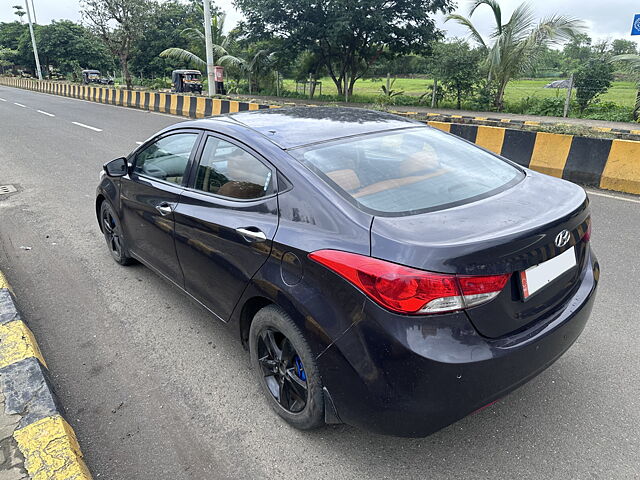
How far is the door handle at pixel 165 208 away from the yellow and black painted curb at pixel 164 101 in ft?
24.8

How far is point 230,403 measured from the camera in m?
2.62

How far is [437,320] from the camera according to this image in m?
1.82

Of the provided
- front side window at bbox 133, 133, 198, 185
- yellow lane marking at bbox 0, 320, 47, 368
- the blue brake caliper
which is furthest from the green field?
yellow lane marking at bbox 0, 320, 47, 368

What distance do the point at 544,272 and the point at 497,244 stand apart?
0.35 meters

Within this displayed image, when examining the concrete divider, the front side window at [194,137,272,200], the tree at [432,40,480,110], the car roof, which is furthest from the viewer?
the tree at [432,40,480,110]

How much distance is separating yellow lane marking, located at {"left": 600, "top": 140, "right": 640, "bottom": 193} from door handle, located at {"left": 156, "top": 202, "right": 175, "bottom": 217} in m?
6.30

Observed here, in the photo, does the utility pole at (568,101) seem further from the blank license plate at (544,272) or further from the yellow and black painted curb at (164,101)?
the blank license plate at (544,272)

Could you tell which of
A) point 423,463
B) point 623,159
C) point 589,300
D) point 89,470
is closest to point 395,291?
point 423,463

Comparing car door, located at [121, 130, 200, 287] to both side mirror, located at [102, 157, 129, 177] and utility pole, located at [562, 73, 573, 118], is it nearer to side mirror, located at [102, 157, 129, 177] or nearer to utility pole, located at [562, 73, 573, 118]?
side mirror, located at [102, 157, 129, 177]

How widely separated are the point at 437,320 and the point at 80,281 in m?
3.45

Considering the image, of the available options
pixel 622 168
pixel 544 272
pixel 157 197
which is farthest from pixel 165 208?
pixel 622 168

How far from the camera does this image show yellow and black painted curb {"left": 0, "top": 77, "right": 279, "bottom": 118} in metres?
14.8

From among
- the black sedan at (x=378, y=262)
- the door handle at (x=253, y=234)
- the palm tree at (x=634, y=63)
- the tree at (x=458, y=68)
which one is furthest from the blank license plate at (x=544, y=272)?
the tree at (x=458, y=68)

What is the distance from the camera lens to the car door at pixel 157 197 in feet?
10.3
